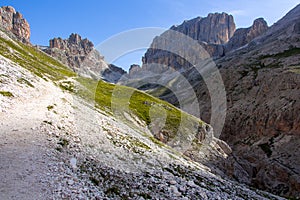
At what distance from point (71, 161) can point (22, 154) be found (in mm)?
3071

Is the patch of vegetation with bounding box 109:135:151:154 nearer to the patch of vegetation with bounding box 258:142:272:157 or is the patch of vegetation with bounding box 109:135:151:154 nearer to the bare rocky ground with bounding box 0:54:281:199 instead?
the bare rocky ground with bounding box 0:54:281:199

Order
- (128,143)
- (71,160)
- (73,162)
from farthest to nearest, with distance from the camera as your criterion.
→ (128,143) → (71,160) → (73,162)

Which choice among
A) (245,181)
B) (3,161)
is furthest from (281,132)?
(3,161)

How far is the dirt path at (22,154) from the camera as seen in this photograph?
1187cm

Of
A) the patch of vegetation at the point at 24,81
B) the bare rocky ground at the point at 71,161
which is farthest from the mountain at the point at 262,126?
the patch of vegetation at the point at 24,81

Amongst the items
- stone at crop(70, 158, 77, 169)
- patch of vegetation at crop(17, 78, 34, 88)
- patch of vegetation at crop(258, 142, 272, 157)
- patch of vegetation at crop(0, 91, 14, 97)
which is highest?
patch of vegetation at crop(258, 142, 272, 157)

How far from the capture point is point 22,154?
50.5 feet

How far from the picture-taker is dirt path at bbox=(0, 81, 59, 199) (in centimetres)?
1187

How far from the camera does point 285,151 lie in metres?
68.6

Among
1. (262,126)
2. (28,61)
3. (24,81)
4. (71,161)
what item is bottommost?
(71,161)

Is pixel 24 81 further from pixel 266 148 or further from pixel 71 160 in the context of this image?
pixel 266 148

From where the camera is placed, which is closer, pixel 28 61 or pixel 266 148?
pixel 28 61

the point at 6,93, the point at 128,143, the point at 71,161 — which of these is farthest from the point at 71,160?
the point at 6,93

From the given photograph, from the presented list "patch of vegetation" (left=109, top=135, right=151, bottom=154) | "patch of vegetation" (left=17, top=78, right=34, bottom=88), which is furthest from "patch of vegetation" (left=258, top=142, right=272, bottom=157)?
"patch of vegetation" (left=17, top=78, right=34, bottom=88)
